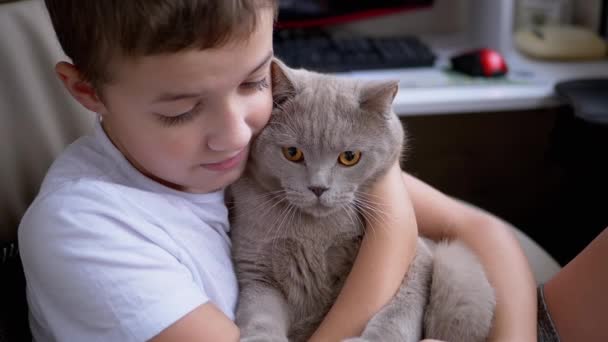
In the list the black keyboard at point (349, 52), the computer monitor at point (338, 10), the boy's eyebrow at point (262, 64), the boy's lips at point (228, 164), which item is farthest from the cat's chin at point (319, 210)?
the computer monitor at point (338, 10)

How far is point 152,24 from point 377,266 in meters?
0.48

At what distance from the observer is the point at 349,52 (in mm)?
1726

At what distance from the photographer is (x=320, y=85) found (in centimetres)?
96

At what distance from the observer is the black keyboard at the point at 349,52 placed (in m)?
1.66

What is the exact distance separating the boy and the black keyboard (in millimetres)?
806

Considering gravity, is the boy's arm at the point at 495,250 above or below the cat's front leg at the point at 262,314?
below

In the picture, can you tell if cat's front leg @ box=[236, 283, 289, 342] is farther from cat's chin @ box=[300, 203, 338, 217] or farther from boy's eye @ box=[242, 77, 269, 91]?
boy's eye @ box=[242, 77, 269, 91]

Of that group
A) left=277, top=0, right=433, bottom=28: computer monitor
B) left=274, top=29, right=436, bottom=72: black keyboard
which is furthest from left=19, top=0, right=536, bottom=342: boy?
left=277, top=0, right=433, bottom=28: computer monitor

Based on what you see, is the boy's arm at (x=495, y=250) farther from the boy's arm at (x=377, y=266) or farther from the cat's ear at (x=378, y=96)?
the cat's ear at (x=378, y=96)

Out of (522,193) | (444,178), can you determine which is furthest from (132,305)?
(522,193)

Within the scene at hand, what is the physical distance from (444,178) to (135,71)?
1.46 metres

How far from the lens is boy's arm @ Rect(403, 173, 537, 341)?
94cm

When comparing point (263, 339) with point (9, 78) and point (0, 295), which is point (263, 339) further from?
point (9, 78)

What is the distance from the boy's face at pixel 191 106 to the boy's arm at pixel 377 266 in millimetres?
250
